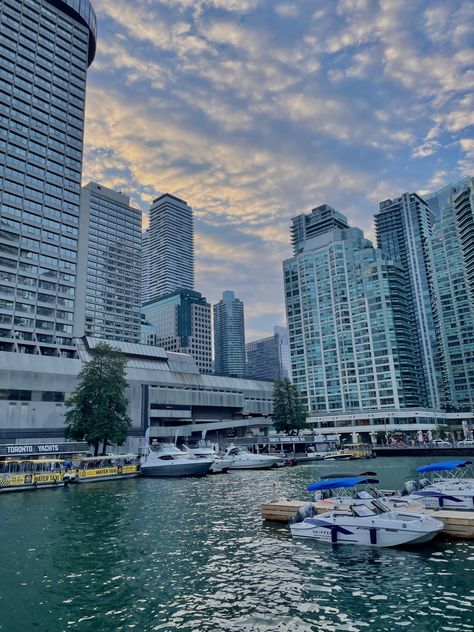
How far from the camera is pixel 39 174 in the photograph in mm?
127188

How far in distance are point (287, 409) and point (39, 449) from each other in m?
75.2

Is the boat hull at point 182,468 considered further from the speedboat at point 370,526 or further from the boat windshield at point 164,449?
the speedboat at point 370,526

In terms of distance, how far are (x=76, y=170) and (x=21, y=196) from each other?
2296 centimetres

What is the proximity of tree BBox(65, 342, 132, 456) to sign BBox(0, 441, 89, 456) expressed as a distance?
286 cm

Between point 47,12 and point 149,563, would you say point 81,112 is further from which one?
point 149,563

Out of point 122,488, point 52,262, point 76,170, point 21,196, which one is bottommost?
point 122,488

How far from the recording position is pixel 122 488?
51.8m

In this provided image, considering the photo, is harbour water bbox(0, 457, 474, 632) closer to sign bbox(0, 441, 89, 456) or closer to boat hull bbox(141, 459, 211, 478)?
boat hull bbox(141, 459, 211, 478)

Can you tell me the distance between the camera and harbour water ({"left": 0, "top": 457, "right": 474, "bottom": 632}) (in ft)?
45.1

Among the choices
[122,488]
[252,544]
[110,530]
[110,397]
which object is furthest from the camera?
[110,397]

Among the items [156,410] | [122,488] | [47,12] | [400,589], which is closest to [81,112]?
[47,12]

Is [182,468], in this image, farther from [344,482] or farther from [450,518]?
[450,518]

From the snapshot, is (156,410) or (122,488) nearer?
(122,488)

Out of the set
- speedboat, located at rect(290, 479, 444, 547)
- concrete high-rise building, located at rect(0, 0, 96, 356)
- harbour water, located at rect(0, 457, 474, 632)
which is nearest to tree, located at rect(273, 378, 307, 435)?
concrete high-rise building, located at rect(0, 0, 96, 356)
